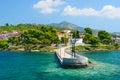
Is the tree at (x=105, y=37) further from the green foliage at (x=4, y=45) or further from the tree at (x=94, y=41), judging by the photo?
the green foliage at (x=4, y=45)

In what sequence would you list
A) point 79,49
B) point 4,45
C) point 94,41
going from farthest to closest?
point 4,45, point 94,41, point 79,49

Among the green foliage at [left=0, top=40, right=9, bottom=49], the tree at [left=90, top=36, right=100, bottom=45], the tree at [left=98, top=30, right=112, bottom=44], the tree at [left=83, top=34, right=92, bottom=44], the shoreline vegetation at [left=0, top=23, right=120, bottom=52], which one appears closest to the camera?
the shoreline vegetation at [left=0, top=23, right=120, bottom=52]

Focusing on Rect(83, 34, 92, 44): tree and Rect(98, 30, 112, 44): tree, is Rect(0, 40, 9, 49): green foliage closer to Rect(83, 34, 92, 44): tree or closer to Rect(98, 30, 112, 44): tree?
Rect(83, 34, 92, 44): tree

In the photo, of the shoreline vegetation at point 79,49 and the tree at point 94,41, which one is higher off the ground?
the tree at point 94,41

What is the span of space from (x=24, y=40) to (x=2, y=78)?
93.9 m

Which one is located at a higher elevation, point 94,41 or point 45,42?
point 45,42

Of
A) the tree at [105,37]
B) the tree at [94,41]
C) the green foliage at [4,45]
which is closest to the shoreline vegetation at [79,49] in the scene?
the green foliage at [4,45]

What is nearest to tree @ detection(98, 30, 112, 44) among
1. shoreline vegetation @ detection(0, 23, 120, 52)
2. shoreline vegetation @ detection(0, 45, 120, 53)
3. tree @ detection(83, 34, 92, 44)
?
shoreline vegetation @ detection(0, 23, 120, 52)

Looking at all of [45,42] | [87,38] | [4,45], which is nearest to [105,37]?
[87,38]

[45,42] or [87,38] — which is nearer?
[45,42]

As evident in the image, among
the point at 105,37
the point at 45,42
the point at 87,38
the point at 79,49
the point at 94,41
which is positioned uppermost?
the point at 105,37

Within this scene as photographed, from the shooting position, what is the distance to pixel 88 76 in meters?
49.9

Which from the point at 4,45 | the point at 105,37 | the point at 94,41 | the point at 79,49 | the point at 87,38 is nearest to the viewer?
the point at 79,49

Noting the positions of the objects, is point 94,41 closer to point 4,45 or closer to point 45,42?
point 45,42
